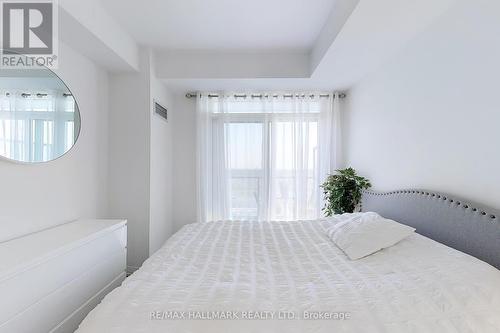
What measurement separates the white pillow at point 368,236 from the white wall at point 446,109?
44 cm

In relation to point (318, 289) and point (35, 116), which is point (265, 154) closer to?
point (35, 116)

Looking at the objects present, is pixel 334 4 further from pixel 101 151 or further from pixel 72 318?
pixel 72 318

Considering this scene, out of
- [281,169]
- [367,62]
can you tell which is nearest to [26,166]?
[281,169]

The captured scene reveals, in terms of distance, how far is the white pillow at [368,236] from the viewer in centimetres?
162

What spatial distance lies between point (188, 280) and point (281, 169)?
262cm

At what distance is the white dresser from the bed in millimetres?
543

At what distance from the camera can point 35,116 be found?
197 centimetres

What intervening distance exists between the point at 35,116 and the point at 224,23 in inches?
67.1

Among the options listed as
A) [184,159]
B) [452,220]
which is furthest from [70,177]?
[452,220]

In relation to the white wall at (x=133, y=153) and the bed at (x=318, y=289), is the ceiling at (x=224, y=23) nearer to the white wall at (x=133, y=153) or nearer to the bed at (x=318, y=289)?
the white wall at (x=133, y=153)

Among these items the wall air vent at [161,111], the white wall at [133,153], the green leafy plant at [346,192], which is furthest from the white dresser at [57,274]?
the green leafy plant at [346,192]

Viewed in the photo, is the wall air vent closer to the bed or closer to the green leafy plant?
the bed

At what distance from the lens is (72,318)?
66.0 inches

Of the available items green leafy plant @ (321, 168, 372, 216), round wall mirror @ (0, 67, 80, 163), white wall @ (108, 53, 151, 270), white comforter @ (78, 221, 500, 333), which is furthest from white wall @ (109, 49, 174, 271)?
green leafy plant @ (321, 168, 372, 216)
